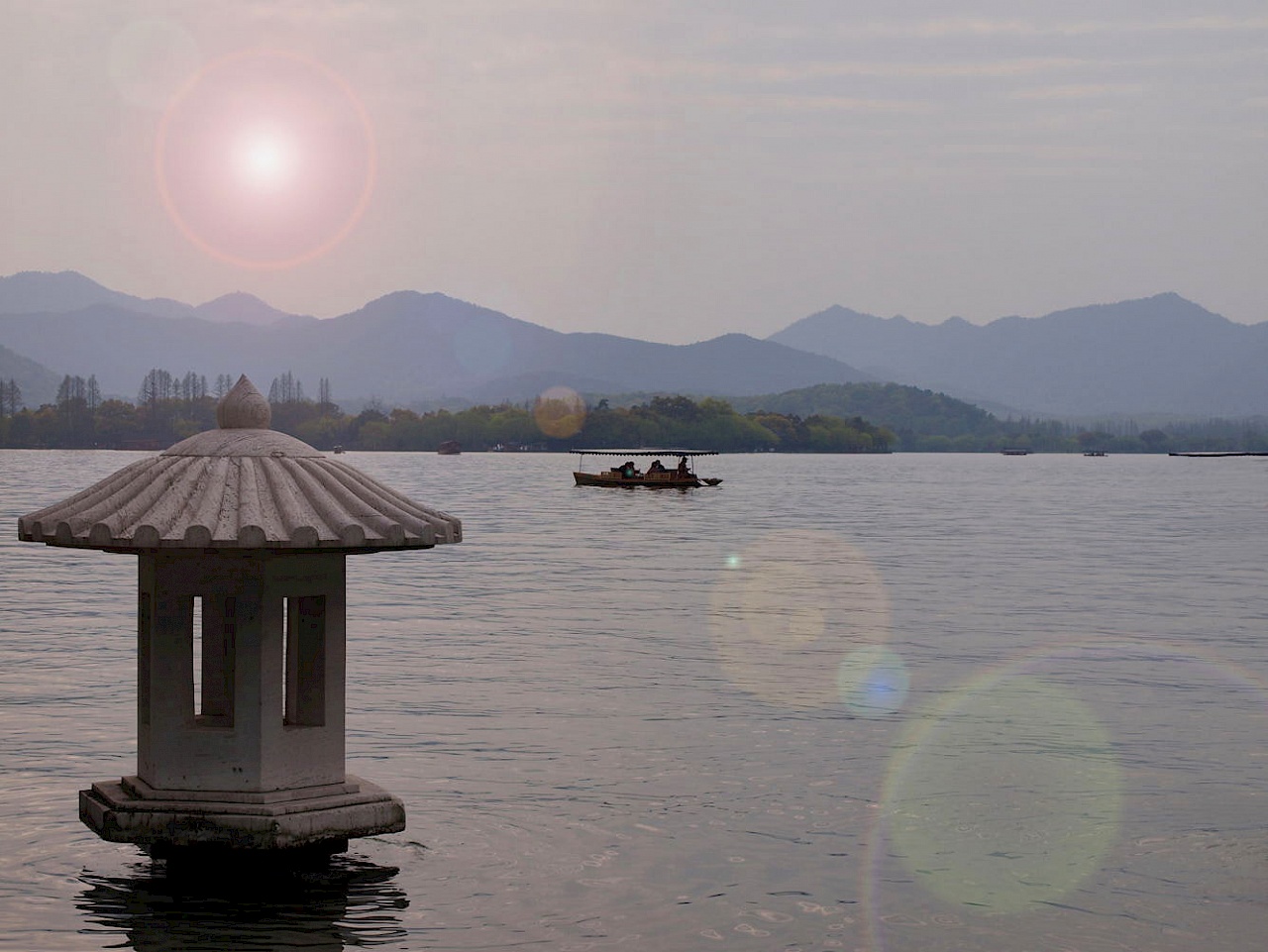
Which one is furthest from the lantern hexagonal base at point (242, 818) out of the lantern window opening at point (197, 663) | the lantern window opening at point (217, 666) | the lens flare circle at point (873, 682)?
the lens flare circle at point (873, 682)

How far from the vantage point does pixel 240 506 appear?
1264 cm

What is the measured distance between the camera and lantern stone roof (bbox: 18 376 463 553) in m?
12.3

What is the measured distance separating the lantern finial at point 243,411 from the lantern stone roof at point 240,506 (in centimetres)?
1

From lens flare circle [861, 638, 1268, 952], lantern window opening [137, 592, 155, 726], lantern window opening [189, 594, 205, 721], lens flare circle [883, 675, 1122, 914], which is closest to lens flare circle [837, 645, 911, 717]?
lens flare circle [861, 638, 1268, 952]

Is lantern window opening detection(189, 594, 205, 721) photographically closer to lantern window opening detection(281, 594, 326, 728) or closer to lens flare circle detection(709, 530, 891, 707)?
lantern window opening detection(281, 594, 326, 728)

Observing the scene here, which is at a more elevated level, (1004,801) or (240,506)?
(240,506)

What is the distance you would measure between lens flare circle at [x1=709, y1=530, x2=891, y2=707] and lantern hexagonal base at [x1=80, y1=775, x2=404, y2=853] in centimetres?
1326

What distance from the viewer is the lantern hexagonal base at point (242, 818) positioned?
42.3ft

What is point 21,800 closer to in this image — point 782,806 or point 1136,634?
point 782,806

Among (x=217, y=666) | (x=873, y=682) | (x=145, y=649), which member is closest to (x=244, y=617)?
(x=145, y=649)

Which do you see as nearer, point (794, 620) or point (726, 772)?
point (726, 772)

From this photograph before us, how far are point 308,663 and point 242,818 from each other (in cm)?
161

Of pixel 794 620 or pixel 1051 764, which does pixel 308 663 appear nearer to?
pixel 1051 764

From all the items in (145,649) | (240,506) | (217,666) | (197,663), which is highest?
(240,506)
